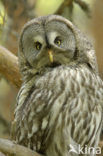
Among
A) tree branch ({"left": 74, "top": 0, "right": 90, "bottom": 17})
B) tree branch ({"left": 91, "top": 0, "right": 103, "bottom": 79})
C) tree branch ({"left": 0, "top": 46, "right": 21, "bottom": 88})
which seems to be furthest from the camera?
tree branch ({"left": 91, "top": 0, "right": 103, "bottom": 79})

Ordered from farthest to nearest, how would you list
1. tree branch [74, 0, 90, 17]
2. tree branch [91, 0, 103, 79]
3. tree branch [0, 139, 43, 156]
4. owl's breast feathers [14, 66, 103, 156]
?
1. tree branch [91, 0, 103, 79]
2. tree branch [74, 0, 90, 17]
3. owl's breast feathers [14, 66, 103, 156]
4. tree branch [0, 139, 43, 156]

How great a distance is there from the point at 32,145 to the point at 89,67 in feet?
2.85

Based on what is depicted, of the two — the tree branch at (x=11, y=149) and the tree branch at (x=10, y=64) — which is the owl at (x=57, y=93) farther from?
the tree branch at (x=10, y=64)

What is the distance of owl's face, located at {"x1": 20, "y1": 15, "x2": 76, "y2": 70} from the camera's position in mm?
3084

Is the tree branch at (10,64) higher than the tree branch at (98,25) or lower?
lower

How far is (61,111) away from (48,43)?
596mm

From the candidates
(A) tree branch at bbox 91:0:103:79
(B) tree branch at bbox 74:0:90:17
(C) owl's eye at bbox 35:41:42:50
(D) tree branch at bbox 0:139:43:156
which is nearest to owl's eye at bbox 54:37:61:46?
(C) owl's eye at bbox 35:41:42:50

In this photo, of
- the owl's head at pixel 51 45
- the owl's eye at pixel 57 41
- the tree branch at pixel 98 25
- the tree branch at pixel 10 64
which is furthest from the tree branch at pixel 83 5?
the tree branch at pixel 98 25

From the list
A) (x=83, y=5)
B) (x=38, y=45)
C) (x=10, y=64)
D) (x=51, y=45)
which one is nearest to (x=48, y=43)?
(x=51, y=45)

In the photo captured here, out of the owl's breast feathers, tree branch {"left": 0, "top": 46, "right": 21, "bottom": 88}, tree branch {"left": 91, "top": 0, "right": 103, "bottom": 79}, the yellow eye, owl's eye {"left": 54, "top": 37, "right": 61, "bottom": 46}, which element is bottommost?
the owl's breast feathers

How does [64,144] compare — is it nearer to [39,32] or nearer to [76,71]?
[76,71]

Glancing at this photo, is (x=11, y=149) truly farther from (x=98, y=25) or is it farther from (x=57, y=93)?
(x=98, y=25)

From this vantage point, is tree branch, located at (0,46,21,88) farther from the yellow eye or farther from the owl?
the yellow eye

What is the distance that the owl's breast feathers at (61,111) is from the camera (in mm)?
2959
